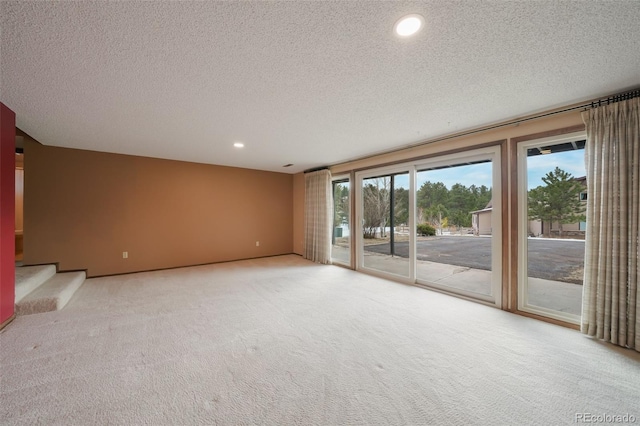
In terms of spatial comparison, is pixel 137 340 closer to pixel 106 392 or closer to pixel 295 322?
pixel 106 392

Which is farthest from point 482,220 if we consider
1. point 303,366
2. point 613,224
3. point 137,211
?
point 137,211

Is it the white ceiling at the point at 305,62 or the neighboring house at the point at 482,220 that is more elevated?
the white ceiling at the point at 305,62

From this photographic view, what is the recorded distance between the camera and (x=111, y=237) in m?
4.39

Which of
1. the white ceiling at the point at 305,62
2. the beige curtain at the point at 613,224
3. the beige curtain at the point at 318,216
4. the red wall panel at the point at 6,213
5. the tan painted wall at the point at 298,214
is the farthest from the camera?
the tan painted wall at the point at 298,214

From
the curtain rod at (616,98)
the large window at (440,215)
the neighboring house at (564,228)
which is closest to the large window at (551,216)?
the neighboring house at (564,228)

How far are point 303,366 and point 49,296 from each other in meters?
3.35

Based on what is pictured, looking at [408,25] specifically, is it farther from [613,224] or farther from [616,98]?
[613,224]

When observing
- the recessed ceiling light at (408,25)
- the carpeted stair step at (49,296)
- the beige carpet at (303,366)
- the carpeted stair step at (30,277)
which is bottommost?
the beige carpet at (303,366)

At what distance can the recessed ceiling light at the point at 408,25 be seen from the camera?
1302 millimetres

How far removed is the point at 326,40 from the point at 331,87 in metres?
0.56

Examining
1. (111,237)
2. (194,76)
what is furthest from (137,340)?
(111,237)

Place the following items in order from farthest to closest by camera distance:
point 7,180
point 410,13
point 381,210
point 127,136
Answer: point 381,210, point 127,136, point 7,180, point 410,13

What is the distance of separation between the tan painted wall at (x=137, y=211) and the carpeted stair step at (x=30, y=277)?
32 centimetres

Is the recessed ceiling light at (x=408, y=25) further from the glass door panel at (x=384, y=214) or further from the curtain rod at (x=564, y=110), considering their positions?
the glass door panel at (x=384, y=214)
